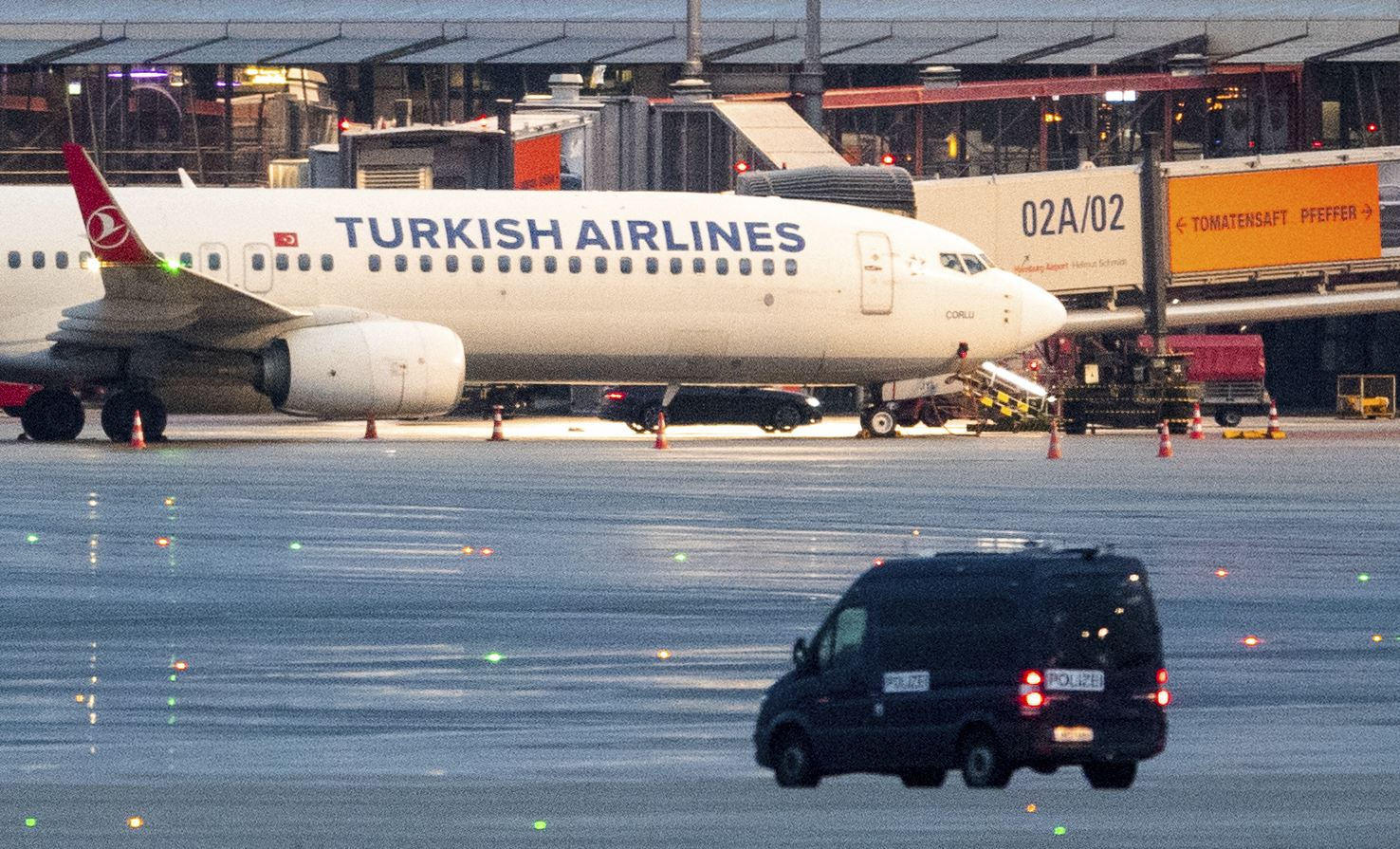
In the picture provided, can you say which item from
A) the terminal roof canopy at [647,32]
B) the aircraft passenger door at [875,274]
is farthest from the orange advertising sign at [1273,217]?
the terminal roof canopy at [647,32]

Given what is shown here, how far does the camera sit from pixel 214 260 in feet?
108

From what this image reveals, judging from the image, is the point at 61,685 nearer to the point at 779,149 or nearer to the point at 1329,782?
the point at 1329,782

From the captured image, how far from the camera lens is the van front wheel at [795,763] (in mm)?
9727

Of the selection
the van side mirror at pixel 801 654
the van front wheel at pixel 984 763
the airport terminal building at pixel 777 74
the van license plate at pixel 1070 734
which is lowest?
the van front wheel at pixel 984 763

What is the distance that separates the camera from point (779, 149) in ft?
149

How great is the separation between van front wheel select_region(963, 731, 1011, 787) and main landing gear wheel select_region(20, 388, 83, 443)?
2638 centimetres

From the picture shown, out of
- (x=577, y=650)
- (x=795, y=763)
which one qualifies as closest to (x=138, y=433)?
(x=577, y=650)

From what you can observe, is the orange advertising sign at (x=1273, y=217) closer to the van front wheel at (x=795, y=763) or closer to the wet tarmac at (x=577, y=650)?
the wet tarmac at (x=577, y=650)

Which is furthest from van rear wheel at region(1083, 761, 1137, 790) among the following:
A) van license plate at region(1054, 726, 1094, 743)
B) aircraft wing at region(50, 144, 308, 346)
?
aircraft wing at region(50, 144, 308, 346)

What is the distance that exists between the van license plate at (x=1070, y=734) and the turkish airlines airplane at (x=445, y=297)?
74.9ft

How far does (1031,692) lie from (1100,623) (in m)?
0.55

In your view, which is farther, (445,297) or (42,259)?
(445,297)

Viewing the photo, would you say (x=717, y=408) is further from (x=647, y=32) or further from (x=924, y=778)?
(x=924, y=778)

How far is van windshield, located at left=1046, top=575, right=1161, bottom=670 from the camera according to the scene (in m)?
9.44
